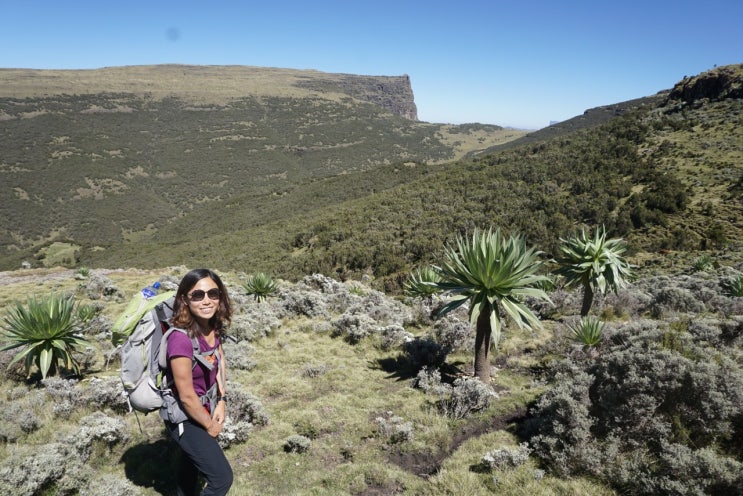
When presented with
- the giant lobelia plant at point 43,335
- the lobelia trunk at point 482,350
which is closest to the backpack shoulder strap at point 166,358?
the lobelia trunk at point 482,350

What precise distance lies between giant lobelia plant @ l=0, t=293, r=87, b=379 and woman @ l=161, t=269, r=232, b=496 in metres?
4.67

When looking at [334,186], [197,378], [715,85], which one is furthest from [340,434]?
[334,186]

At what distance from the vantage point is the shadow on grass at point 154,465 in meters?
3.79

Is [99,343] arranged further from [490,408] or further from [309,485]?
[490,408]

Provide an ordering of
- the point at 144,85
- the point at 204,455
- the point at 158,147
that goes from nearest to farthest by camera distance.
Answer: the point at 204,455
the point at 158,147
the point at 144,85

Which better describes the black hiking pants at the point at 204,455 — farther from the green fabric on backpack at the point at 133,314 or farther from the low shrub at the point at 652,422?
the low shrub at the point at 652,422

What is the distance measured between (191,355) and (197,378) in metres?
0.31

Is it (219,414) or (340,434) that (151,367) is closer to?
(219,414)

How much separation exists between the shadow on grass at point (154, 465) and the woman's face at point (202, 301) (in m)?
2.13

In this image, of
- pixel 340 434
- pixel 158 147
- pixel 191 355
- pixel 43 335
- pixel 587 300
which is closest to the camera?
pixel 191 355

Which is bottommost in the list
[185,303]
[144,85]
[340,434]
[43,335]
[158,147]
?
[340,434]

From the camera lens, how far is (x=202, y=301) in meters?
2.83

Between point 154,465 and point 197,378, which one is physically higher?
point 197,378

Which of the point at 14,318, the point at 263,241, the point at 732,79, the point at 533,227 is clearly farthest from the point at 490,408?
the point at 732,79
